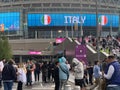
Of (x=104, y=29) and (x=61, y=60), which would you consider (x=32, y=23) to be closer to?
(x=104, y=29)

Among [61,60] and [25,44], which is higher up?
[61,60]

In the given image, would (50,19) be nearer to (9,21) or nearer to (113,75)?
(9,21)

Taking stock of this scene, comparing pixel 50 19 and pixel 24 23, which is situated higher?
pixel 50 19

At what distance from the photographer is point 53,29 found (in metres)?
121

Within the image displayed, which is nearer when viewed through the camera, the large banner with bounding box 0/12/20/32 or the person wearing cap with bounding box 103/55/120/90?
the person wearing cap with bounding box 103/55/120/90

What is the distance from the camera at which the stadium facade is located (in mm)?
118750

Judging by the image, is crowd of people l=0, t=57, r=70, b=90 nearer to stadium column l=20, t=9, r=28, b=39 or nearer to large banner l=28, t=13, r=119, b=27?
stadium column l=20, t=9, r=28, b=39

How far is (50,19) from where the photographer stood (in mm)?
120250

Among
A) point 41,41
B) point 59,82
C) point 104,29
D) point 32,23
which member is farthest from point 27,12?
point 59,82

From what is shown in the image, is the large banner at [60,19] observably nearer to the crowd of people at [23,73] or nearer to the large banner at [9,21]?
the large banner at [9,21]

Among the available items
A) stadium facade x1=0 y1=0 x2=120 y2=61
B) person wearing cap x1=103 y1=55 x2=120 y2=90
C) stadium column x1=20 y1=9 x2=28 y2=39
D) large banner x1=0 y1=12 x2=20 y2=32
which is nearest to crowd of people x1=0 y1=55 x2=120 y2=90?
person wearing cap x1=103 y1=55 x2=120 y2=90

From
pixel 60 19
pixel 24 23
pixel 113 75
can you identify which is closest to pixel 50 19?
pixel 60 19

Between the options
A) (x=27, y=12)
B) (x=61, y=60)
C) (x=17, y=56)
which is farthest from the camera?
(x=27, y=12)

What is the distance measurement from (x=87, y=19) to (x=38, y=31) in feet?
40.3
